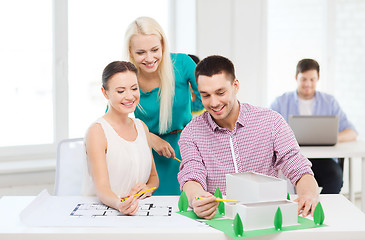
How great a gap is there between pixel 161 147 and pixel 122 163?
30cm

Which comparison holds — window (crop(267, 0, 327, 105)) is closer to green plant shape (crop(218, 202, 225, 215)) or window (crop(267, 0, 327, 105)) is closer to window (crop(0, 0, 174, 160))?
window (crop(0, 0, 174, 160))

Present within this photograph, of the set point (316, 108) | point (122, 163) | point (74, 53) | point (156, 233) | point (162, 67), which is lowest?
point (156, 233)

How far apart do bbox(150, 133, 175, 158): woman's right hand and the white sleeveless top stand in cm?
19

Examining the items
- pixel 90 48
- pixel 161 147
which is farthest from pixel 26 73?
pixel 161 147

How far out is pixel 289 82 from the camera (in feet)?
13.5

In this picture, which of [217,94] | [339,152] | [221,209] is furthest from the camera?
[339,152]

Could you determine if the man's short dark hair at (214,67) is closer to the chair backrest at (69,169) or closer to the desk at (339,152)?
the chair backrest at (69,169)

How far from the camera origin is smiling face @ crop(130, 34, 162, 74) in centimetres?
210

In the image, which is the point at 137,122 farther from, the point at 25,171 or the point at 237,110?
the point at 25,171

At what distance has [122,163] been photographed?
187 centimetres

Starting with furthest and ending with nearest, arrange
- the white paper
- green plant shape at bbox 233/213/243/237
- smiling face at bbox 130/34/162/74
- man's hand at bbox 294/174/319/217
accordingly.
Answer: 1. smiling face at bbox 130/34/162/74
2. man's hand at bbox 294/174/319/217
3. the white paper
4. green plant shape at bbox 233/213/243/237

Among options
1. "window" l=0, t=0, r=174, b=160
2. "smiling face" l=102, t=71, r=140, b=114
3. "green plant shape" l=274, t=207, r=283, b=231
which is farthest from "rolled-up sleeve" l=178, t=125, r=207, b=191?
"window" l=0, t=0, r=174, b=160

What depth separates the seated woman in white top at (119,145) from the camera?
1.80 m

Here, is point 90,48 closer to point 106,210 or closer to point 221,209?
point 106,210
